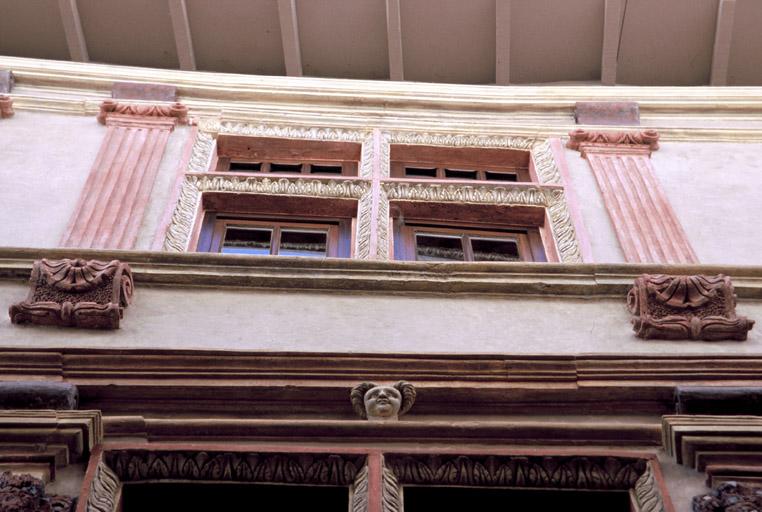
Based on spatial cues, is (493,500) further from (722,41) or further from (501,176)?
(722,41)

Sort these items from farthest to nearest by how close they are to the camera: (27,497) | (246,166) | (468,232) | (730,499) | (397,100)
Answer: (397,100) → (246,166) → (468,232) → (730,499) → (27,497)

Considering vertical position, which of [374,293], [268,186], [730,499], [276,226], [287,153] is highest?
[287,153]

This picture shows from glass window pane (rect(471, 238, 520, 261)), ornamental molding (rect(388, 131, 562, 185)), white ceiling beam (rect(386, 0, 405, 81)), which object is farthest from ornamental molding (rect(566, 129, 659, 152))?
white ceiling beam (rect(386, 0, 405, 81))

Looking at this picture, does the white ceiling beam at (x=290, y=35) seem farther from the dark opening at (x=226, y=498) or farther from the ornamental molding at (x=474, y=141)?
the dark opening at (x=226, y=498)

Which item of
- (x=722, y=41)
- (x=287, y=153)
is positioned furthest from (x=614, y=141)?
(x=287, y=153)

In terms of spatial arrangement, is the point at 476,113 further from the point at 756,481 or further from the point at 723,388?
the point at 756,481

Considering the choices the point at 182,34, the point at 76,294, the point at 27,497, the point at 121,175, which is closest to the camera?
the point at 27,497

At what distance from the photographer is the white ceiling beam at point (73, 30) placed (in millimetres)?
11211

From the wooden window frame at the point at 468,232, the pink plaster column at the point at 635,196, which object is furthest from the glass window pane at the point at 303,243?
the pink plaster column at the point at 635,196

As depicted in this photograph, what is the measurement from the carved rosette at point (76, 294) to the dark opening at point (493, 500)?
215 centimetres

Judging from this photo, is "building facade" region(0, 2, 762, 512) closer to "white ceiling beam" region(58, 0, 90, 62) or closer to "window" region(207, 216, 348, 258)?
"window" region(207, 216, 348, 258)

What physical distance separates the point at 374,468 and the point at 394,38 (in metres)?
6.56

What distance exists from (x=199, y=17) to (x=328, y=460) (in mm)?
6817

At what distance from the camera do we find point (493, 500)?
17.8 feet
